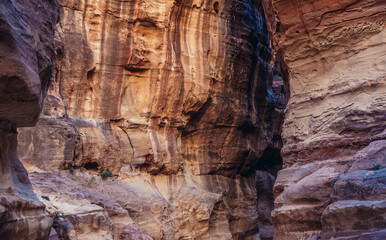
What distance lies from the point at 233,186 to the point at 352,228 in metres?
14.5

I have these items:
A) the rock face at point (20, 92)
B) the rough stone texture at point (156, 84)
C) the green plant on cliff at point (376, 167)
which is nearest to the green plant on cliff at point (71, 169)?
the rough stone texture at point (156, 84)

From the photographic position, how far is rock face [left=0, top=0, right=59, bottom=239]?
4961 mm

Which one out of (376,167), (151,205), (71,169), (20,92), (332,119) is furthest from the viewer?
(151,205)

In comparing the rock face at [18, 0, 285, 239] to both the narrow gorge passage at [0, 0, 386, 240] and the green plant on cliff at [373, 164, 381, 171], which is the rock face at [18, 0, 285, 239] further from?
the green plant on cliff at [373, 164, 381, 171]

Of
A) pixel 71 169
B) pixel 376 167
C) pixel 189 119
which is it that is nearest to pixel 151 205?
pixel 71 169

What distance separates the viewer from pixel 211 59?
21.7 metres

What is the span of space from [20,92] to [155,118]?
15056 mm

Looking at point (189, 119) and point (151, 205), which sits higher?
point (189, 119)

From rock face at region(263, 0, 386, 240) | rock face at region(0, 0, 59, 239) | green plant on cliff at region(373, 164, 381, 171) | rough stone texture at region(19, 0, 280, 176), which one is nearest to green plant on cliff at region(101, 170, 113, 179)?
rough stone texture at region(19, 0, 280, 176)

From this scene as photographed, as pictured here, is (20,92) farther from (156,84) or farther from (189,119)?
(189,119)

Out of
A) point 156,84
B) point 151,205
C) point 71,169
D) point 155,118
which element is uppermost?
point 156,84

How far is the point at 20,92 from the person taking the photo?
5184 mm

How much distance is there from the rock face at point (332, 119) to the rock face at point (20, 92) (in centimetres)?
585

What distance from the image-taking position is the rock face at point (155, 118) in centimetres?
1664
